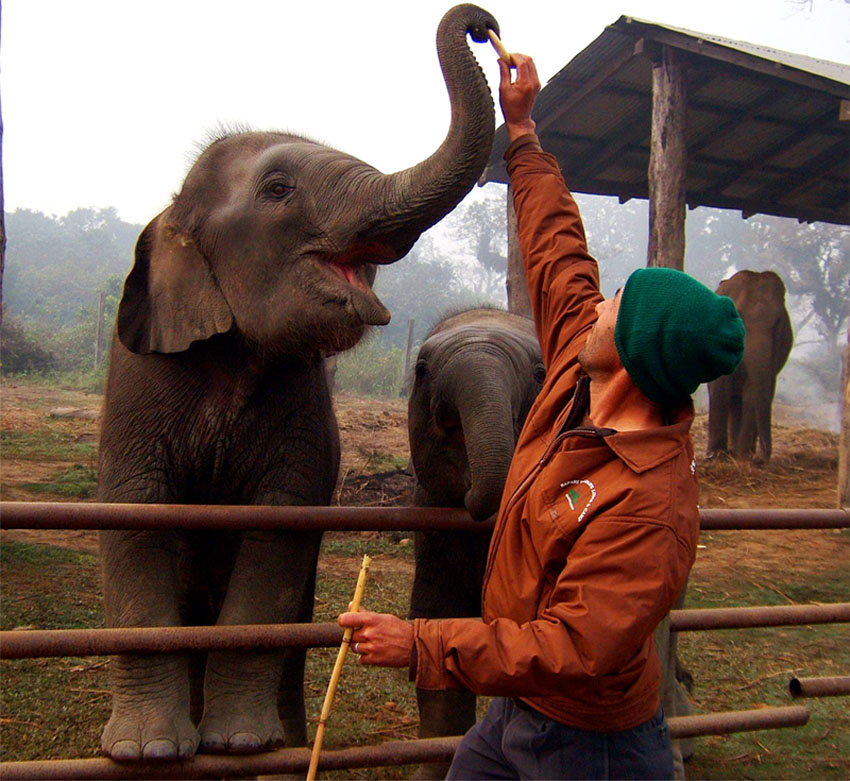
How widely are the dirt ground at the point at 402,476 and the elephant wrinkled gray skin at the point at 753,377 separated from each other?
1.94ft

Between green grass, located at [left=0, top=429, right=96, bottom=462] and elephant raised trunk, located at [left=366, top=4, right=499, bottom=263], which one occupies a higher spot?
elephant raised trunk, located at [left=366, top=4, right=499, bottom=263]

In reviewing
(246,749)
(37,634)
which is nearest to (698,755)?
(246,749)

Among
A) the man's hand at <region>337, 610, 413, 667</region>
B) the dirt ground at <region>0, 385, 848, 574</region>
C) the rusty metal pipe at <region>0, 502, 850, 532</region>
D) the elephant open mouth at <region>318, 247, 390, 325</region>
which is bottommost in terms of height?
the dirt ground at <region>0, 385, 848, 574</region>

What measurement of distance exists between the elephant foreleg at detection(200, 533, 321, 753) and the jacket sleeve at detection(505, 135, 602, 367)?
41.5 inches

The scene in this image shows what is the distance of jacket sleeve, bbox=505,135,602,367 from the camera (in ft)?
7.98

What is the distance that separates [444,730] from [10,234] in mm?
44202

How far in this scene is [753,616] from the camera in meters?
3.13

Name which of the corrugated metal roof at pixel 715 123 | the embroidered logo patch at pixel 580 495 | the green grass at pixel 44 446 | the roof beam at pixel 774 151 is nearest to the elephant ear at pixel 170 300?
the embroidered logo patch at pixel 580 495

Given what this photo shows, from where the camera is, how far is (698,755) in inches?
161

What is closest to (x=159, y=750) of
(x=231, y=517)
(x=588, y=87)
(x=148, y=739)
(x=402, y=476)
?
(x=148, y=739)

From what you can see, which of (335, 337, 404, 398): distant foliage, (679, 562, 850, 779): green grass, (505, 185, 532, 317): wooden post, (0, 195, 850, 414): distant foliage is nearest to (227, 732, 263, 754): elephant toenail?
(679, 562, 850, 779): green grass

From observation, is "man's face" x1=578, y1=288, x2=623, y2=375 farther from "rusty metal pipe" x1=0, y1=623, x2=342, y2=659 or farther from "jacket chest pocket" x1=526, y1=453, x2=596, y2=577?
"rusty metal pipe" x1=0, y1=623, x2=342, y2=659

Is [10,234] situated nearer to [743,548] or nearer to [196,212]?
[743,548]

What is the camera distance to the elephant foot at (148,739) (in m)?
2.48
